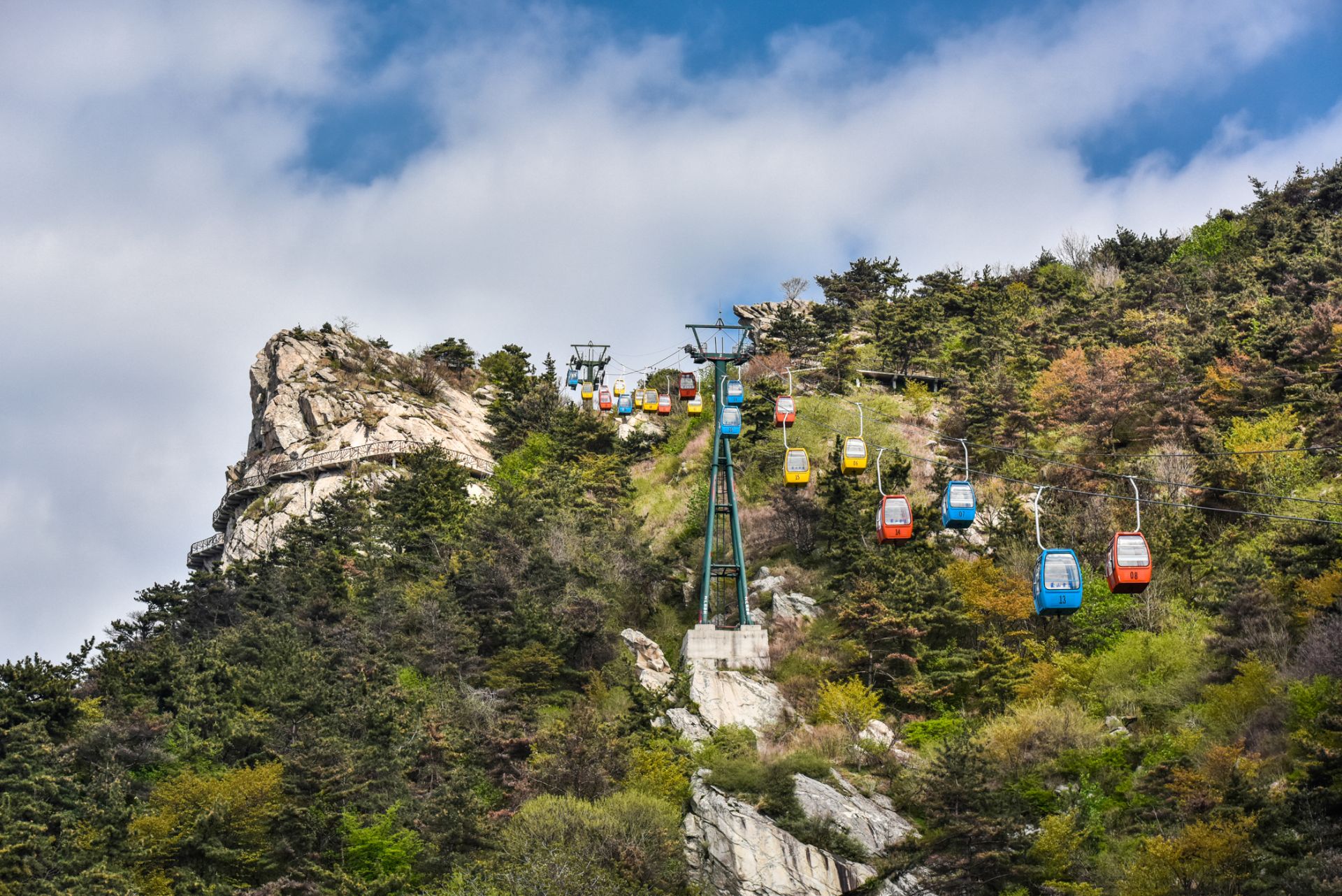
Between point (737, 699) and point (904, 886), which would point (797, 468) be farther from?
point (904, 886)

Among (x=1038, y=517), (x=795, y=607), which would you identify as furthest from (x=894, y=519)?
(x=795, y=607)

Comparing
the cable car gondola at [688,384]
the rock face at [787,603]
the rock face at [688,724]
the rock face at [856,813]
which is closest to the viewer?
the rock face at [856,813]

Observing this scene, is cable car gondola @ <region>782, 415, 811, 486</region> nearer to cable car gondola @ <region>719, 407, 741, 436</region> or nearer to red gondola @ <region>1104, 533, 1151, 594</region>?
cable car gondola @ <region>719, 407, 741, 436</region>

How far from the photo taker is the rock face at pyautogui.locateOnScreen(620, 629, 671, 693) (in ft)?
146

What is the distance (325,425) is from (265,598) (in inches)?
662

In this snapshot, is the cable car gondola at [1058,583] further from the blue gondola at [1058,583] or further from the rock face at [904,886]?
the rock face at [904,886]

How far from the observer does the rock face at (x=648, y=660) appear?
1754 inches

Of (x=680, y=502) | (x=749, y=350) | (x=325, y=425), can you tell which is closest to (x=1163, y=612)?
(x=749, y=350)

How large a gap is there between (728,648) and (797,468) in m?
6.56

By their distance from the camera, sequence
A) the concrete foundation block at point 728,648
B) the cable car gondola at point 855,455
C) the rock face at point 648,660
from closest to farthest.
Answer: the cable car gondola at point 855,455 < the concrete foundation block at point 728,648 < the rock face at point 648,660

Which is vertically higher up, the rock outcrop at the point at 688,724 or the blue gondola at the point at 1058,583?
the blue gondola at the point at 1058,583

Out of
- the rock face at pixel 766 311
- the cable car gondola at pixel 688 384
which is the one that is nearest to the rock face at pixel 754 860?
the cable car gondola at pixel 688 384

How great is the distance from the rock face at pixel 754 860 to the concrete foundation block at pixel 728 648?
7513mm

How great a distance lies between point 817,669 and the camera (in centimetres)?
4256
